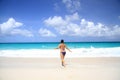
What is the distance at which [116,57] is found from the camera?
4.99 meters

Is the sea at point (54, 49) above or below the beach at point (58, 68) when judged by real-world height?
above

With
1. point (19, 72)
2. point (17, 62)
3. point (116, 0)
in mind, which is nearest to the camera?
point (19, 72)

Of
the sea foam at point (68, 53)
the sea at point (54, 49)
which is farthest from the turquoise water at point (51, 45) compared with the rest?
the sea foam at point (68, 53)

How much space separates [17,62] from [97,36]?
1739 mm

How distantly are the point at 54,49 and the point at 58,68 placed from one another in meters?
0.62

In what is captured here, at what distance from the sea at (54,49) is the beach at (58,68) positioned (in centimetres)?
16

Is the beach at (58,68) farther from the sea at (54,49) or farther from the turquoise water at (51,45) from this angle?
the turquoise water at (51,45)

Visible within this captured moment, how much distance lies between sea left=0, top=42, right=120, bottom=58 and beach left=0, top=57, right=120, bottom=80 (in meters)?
0.16

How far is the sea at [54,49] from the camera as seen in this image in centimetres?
497

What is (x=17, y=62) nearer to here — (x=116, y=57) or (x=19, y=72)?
(x=19, y=72)

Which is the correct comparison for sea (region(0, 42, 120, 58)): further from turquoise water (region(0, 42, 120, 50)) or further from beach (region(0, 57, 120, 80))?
beach (region(0, 57, 120, 80))

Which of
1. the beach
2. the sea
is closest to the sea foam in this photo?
the sea

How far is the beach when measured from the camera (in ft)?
13.5

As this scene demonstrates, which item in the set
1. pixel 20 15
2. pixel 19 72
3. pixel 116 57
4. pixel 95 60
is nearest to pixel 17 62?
pixel 19 72
